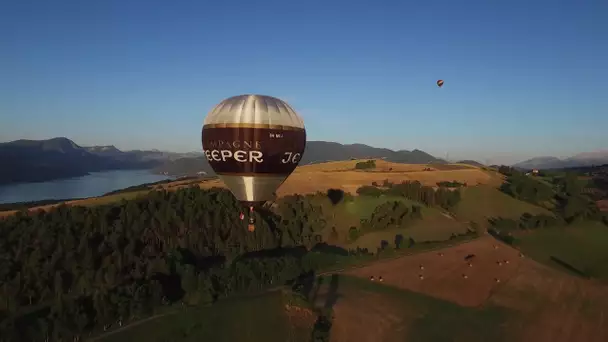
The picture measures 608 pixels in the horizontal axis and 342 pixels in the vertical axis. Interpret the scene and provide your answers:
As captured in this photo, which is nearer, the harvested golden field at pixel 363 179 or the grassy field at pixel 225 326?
the grassy field at pixel 225 326

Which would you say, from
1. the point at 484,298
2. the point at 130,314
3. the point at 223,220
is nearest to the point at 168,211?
the point at 223,220

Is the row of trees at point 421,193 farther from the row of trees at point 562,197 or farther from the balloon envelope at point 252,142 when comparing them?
the balloon envelope at point 252,142

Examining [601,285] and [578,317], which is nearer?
[578,317]

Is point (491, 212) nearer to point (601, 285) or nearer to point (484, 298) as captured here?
point (601, 285)

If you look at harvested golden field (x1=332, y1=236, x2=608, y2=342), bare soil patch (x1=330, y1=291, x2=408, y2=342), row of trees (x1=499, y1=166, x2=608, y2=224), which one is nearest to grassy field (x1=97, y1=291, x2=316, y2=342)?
bare soil patch (x1=330, y1=291, x2=408, y2=342)

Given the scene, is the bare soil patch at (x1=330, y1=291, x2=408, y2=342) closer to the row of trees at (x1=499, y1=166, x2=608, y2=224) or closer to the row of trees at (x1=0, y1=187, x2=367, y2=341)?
the row of trees at (x1=0, y1=187, x2=367, y2=341)

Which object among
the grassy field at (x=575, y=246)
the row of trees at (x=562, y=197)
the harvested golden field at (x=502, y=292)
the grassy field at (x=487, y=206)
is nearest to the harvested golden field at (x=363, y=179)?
the row of trees at (x=562, y=197)

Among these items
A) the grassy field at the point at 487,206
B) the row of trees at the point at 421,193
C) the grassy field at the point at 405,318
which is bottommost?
the grassy field at the point at 405,318

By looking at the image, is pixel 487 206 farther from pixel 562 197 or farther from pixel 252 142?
pixel 252 142

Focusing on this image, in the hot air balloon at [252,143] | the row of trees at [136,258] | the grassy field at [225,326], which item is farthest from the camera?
the hot air balloon at [252,143]
